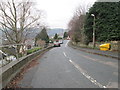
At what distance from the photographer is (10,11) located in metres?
29.4

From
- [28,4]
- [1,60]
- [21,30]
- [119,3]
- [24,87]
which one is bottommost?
[24,87]

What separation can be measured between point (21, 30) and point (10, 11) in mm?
4828

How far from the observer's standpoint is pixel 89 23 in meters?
30.2

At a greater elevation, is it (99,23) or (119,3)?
(119,3)

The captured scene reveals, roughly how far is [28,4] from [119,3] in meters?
19.8

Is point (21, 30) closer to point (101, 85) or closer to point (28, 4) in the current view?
point (28, 4)

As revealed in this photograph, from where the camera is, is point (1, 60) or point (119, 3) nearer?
point (1, 60)

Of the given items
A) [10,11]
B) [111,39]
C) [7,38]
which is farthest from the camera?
[10,11]

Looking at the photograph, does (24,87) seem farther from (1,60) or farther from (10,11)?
(10,11)

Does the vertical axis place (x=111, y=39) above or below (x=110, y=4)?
below

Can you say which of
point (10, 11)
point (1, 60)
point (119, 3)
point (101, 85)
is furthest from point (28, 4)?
point (101, 85)

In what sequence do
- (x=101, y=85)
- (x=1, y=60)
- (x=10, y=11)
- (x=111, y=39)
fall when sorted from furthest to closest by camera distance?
(x=10, y=11) < (x=111, y=39) < (x=1, y=60) < (x=101, y=85)

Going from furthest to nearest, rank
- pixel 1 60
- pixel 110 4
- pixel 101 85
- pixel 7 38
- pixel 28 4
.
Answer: pixel 28 4, pixel 7 38, pixel 110 4, pixel 1 60, pixel 101 85

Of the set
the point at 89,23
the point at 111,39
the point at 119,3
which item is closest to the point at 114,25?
the point at 111,39
